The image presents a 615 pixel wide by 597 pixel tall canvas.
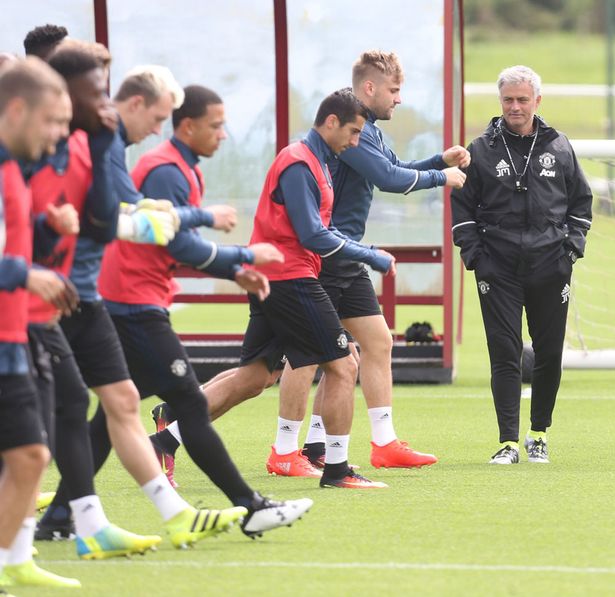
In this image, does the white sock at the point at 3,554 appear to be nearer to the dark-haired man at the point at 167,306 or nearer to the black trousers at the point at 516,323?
the dark-haired man at the point at 167,306

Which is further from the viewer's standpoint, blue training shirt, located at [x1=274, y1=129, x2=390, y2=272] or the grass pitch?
blue training shirt, located at [x1=274, y1=129, x2=390, y2=272]

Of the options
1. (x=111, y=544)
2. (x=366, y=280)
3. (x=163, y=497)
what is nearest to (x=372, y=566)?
(x=163, y=497)

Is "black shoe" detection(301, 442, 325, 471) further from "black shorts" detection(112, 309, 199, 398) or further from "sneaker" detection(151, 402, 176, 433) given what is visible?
"black shorts" detection(112, 309, 199, 398)

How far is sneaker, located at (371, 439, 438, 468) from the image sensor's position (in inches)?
328

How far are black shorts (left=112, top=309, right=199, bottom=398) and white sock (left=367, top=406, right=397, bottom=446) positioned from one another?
7.33 feet

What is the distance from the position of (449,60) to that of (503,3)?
57.5m

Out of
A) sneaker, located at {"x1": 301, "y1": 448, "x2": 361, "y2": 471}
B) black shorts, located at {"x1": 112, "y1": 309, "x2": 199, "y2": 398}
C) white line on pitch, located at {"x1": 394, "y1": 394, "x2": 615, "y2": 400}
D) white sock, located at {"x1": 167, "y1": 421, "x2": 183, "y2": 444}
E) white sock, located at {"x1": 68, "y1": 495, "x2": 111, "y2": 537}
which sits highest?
black shorts, located at {"x1": 112, "y1": 309, "x2": 199, "y2": 398}

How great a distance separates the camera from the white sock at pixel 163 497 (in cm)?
596

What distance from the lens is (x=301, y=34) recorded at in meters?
12.9

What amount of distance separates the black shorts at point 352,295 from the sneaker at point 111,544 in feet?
8.37

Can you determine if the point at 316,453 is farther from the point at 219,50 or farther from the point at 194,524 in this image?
the point at 219,50

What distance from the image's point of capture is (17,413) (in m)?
4.95

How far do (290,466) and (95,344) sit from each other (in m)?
2.51

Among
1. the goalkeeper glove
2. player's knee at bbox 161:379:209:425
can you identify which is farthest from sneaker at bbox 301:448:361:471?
the goalkeeper glove
